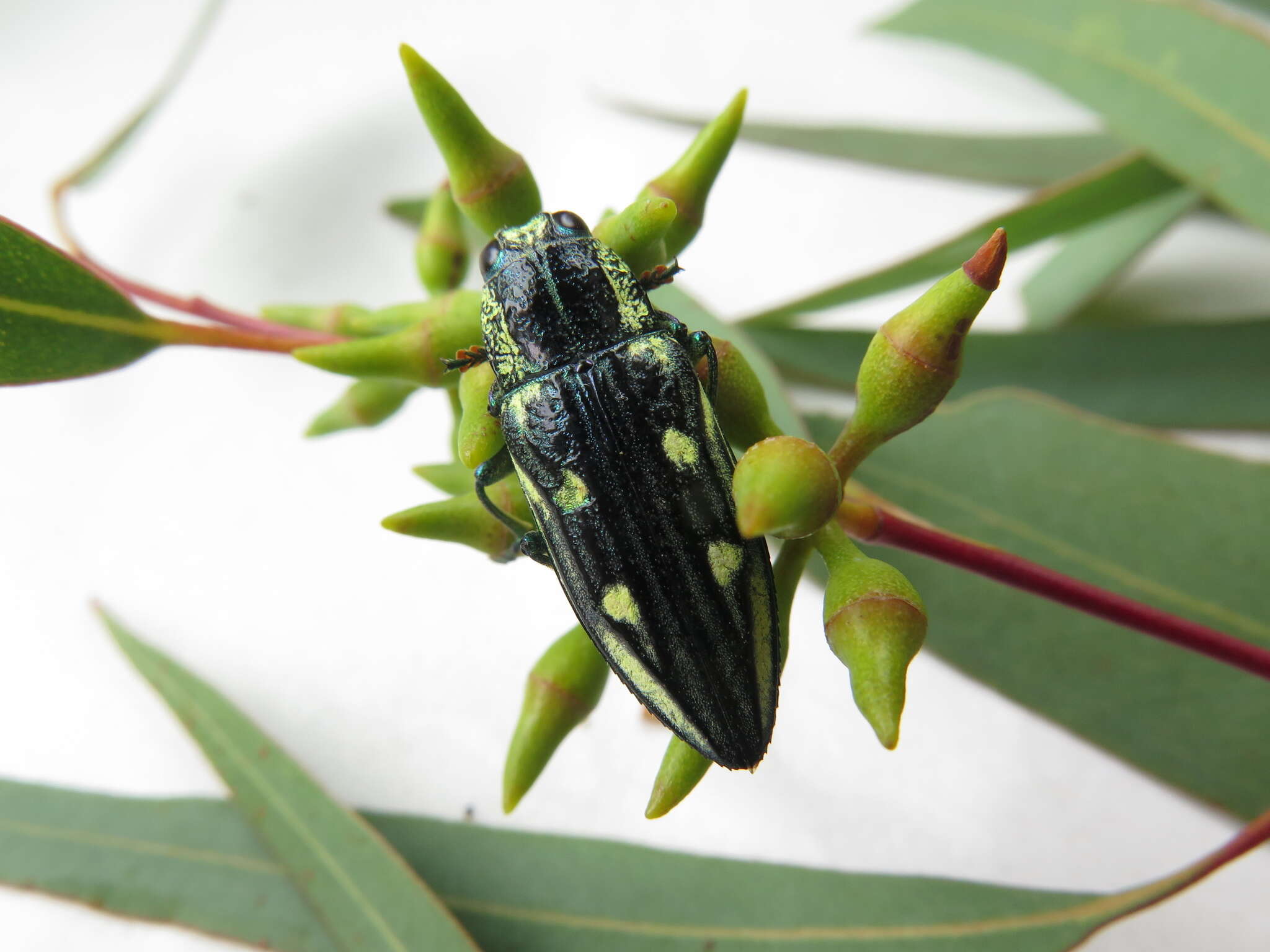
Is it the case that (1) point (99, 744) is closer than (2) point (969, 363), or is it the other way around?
(2) point (969, 363)

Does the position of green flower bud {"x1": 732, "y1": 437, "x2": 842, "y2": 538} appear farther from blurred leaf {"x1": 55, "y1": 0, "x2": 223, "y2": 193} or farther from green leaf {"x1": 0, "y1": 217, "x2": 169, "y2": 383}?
blurred leaf {"x1": 55, "y1": 0, "x2": 223, "y2": 193}

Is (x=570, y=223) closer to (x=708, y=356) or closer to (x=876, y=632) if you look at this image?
(x=708, y=356)

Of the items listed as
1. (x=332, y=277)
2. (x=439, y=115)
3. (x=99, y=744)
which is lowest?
(x=99, y=744)

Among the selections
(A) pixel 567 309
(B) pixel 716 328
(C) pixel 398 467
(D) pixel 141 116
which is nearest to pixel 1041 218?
(B) pixel 716 328

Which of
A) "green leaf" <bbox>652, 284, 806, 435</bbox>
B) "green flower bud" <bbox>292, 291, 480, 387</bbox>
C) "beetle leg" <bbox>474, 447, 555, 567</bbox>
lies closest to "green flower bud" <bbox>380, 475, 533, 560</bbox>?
"beetle leg" <bbox>474, 447, 555, 567</bbox>

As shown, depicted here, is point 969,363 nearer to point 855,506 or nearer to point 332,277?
point 855,506

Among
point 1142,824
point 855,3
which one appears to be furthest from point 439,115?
point 855,3
